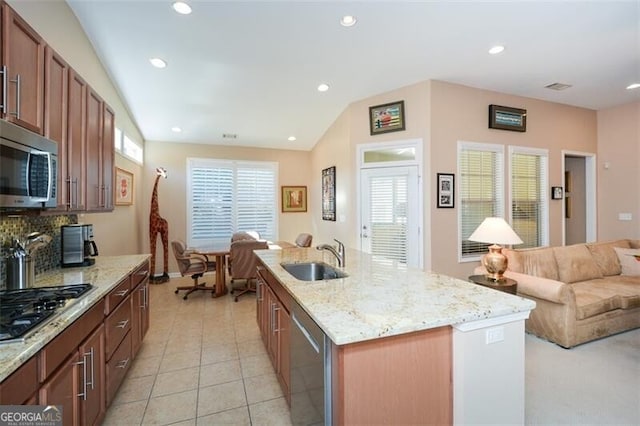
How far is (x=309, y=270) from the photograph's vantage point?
2510 mm

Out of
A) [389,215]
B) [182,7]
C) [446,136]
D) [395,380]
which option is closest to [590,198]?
[446,136]

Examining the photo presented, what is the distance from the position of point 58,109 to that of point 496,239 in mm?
3806

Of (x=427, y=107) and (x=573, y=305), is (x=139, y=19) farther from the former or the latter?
(x=573, y=305)

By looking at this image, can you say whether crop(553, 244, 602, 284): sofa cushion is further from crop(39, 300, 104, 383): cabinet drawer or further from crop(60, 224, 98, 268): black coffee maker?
crop(60, 224, 98, 268): black coffee maker

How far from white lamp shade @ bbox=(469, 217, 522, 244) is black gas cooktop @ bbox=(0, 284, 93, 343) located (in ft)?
11.1

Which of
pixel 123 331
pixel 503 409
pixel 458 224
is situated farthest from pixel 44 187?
pixel 458 224

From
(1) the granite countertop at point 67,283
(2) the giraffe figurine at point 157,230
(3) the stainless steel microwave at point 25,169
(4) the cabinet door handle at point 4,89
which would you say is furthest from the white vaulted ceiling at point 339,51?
(1) the granite countertop at point 67,283

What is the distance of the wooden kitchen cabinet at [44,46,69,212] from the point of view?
1.72 m

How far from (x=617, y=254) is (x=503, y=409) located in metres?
4.09

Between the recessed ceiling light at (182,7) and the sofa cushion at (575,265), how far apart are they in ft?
16.0

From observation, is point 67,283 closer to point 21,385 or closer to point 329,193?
point 21,385

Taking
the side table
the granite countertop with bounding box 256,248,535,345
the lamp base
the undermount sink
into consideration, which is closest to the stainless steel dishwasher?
the granite countertop with bounding box 256,248,535,345

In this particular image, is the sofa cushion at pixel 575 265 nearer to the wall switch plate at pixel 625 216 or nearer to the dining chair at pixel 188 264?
the wall switch plate at pixel 625 216

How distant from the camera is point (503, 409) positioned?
1.41m
